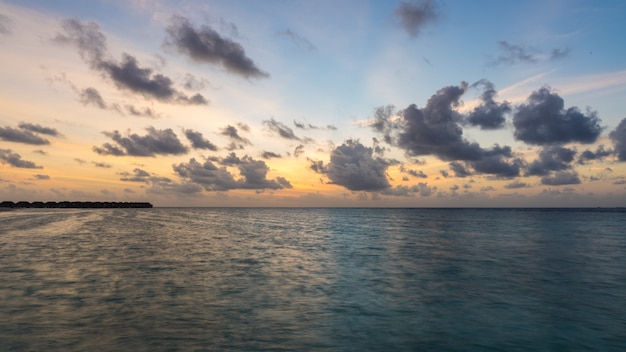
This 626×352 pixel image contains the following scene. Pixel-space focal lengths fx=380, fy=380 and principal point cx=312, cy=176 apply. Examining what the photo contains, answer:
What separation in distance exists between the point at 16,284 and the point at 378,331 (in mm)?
20908

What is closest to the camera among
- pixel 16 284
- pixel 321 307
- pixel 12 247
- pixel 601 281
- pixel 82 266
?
pixel 321 307

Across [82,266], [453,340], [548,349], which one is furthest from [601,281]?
[82,266]

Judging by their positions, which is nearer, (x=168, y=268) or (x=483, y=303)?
(x=483, y=303)

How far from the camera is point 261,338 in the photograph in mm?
13578

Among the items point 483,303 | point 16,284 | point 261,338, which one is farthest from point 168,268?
point 483,303

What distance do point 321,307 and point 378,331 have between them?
13.8 ft

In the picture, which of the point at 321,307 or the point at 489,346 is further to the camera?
the point at 321,307

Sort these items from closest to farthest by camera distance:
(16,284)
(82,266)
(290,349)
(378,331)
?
1. (290,349)
2. (378,331)
3. (16,284)
4. (82,266)

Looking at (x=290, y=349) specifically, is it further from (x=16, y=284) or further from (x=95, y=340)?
(x=16, y=284)

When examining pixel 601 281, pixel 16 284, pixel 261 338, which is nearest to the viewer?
pixel 261 338

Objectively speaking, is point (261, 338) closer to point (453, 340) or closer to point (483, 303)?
point (453, 340)

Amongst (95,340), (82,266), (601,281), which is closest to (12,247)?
(82,266)

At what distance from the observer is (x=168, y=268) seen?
95.5 ft

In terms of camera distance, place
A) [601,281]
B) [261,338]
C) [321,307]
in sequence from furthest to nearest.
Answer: [601,281] < [321,307] < [261,338]
